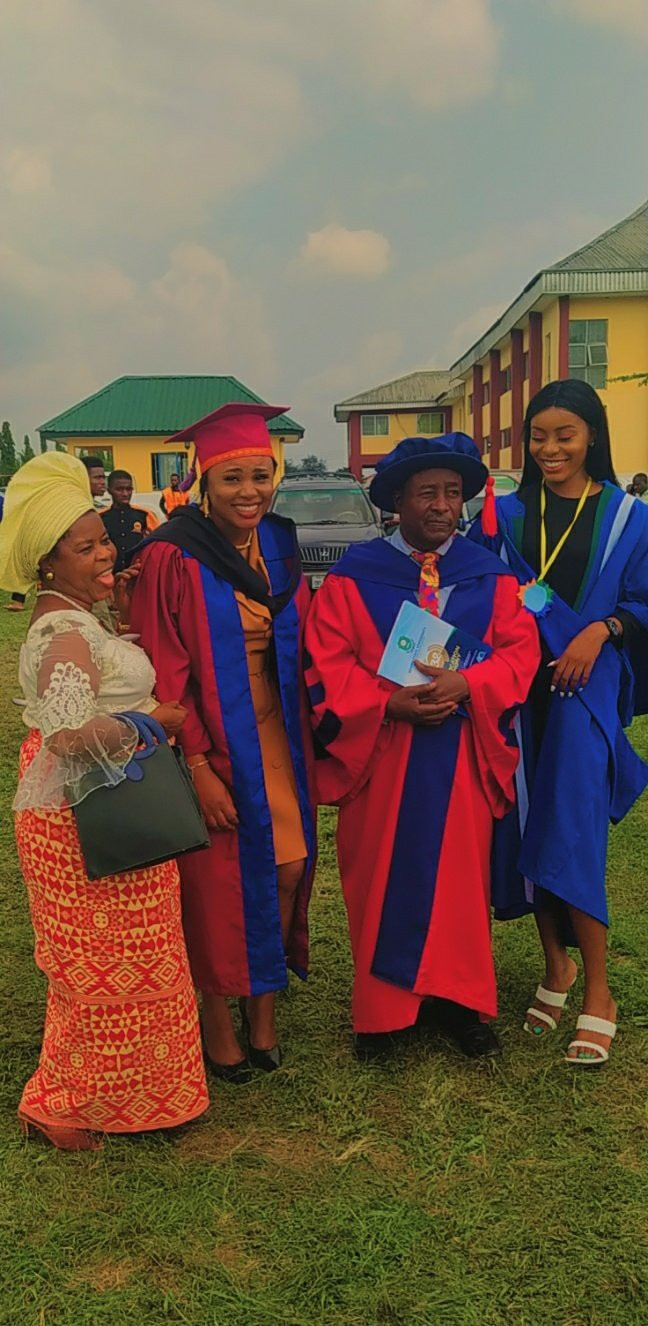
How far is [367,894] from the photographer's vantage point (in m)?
3.21

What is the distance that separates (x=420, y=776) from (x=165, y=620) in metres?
0.86

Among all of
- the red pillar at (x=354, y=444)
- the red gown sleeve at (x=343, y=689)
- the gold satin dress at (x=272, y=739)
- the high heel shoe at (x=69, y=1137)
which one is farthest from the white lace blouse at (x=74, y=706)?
the red pillar at (x=354, y=444)

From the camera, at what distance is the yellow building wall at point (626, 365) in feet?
95.8

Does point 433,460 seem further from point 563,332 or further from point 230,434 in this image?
point 563,332

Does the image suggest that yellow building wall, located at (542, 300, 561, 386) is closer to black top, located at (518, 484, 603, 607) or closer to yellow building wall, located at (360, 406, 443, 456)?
yellow building wall, located at (360, 406, 443, 456)

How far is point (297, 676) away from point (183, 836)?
0.72m

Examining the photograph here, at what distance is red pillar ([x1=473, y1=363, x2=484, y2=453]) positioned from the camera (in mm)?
37656

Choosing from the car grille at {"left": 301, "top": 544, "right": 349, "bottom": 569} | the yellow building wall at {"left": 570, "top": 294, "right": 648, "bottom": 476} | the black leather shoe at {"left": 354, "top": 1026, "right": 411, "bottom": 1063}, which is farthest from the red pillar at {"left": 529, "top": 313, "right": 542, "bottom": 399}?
the black leather shoe at {"left": 354, "top": 1026, "right": 411, "bottom": 1063}

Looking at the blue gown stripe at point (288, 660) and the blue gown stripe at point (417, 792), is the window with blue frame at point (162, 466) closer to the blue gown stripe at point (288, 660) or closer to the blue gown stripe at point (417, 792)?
the blue gown stripe at point (288, 660)

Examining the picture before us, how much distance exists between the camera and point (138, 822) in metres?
2.51

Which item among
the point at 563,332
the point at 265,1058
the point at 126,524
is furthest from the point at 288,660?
the point at 563,332

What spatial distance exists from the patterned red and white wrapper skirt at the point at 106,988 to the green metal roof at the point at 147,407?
95.0 feet

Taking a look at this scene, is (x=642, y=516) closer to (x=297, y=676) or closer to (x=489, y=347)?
(x=297, y=676)

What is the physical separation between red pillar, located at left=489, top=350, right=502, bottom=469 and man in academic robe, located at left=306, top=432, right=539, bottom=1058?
32.7m
